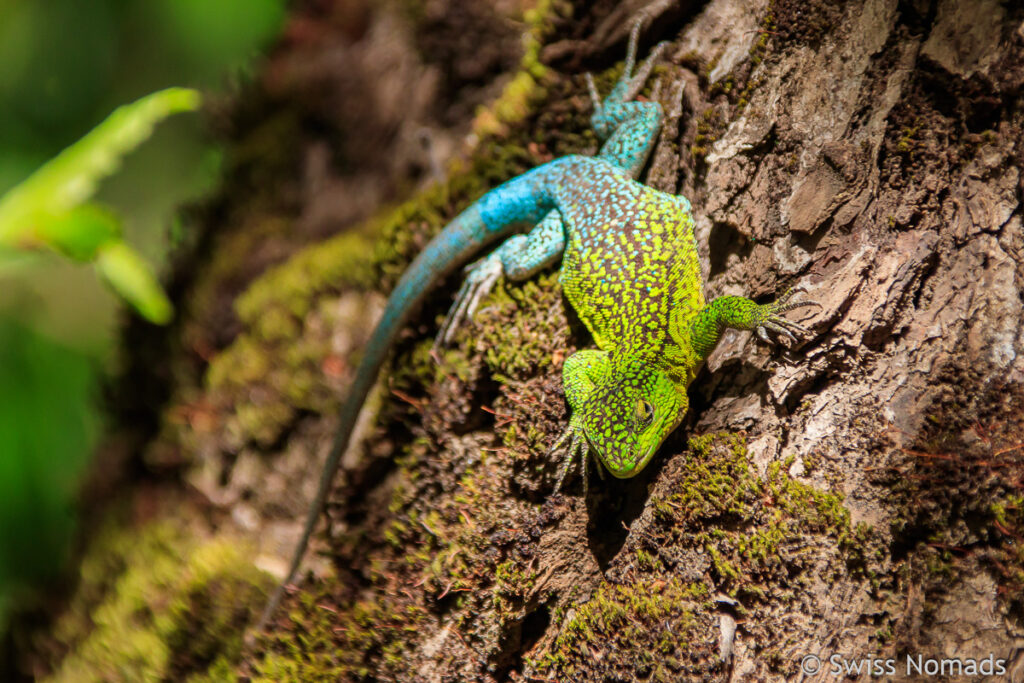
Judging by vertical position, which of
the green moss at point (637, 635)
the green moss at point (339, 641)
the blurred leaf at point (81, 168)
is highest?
the blurred leaf at point (81, 168)

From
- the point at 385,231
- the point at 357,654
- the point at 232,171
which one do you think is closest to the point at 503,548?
the point at 357,654

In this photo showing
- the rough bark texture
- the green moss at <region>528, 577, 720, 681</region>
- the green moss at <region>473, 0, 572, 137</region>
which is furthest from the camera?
the green moss at <region>473, 0, 572, 137</region>

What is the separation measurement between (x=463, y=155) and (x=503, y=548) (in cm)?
271

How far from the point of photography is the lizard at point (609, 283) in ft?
8.97

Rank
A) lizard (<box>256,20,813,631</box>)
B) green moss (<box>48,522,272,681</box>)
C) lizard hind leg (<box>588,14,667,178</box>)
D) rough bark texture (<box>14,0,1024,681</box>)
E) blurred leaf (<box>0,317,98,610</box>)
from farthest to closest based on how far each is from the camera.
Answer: blurred leaf (<box>0,317,98,610</box>) → green moss (<box>48,522,272,681</box>) → lizard hind leg (<box>588,14,667,178</box>) → lizard (<box>256,20,813,631</box>) → rough bark texture (<box>14,0,1024,681</box>)

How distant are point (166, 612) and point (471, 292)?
10.6ft

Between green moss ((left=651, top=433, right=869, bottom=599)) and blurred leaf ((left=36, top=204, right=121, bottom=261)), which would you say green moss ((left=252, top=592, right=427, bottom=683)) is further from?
blurred leaf ((left=36, top=204, right=121, bottom=261))

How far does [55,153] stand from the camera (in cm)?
655

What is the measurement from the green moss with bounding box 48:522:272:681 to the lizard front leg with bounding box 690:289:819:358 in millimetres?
3326

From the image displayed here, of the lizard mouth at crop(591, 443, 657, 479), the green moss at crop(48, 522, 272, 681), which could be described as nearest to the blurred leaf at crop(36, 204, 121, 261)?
the green moss at crop(48, 522, 272, 681)

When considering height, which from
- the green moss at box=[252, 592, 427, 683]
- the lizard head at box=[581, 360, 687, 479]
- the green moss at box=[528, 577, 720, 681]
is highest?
the lizard head at box=[581, 360, 687, 479]

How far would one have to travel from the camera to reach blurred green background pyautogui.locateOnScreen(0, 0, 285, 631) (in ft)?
19.4

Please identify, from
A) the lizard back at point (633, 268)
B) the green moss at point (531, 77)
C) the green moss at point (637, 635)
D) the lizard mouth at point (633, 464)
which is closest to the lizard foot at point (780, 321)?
the lizard back at point (633, 268)

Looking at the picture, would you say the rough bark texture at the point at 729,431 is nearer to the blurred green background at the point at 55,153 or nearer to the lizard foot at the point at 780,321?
the lizard foot at the point at 780,321
